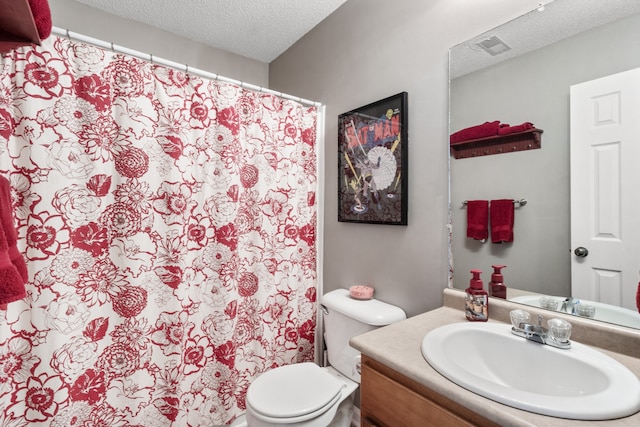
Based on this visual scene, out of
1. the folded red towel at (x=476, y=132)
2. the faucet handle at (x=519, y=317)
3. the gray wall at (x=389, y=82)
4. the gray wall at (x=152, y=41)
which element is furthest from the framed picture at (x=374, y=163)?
the gray wall at (x=152, y=41)

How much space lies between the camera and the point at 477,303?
1108 mm

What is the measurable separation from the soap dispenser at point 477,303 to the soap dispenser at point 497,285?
0.15 ft

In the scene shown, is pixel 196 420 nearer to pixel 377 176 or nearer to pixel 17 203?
pixel 17 203

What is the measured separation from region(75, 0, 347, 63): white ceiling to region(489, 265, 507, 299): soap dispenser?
169 centimetres

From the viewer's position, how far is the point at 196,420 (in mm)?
1472

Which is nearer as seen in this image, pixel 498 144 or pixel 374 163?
pixel 498 144

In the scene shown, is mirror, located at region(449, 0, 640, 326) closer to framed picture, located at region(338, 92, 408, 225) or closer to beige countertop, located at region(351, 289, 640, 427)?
beige countertop, located at region(351, 289, 640, 427)

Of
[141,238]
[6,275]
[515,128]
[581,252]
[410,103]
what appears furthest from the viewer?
[410,103]

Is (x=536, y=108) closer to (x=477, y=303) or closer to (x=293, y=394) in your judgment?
(x=477, y=303)

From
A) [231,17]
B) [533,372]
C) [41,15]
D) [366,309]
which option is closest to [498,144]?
[533,372]

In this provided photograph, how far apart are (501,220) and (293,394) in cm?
110

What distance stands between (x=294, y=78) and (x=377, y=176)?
3.81 ft

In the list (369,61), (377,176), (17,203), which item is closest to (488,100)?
(377,176)

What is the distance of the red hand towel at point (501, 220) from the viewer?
112cm
